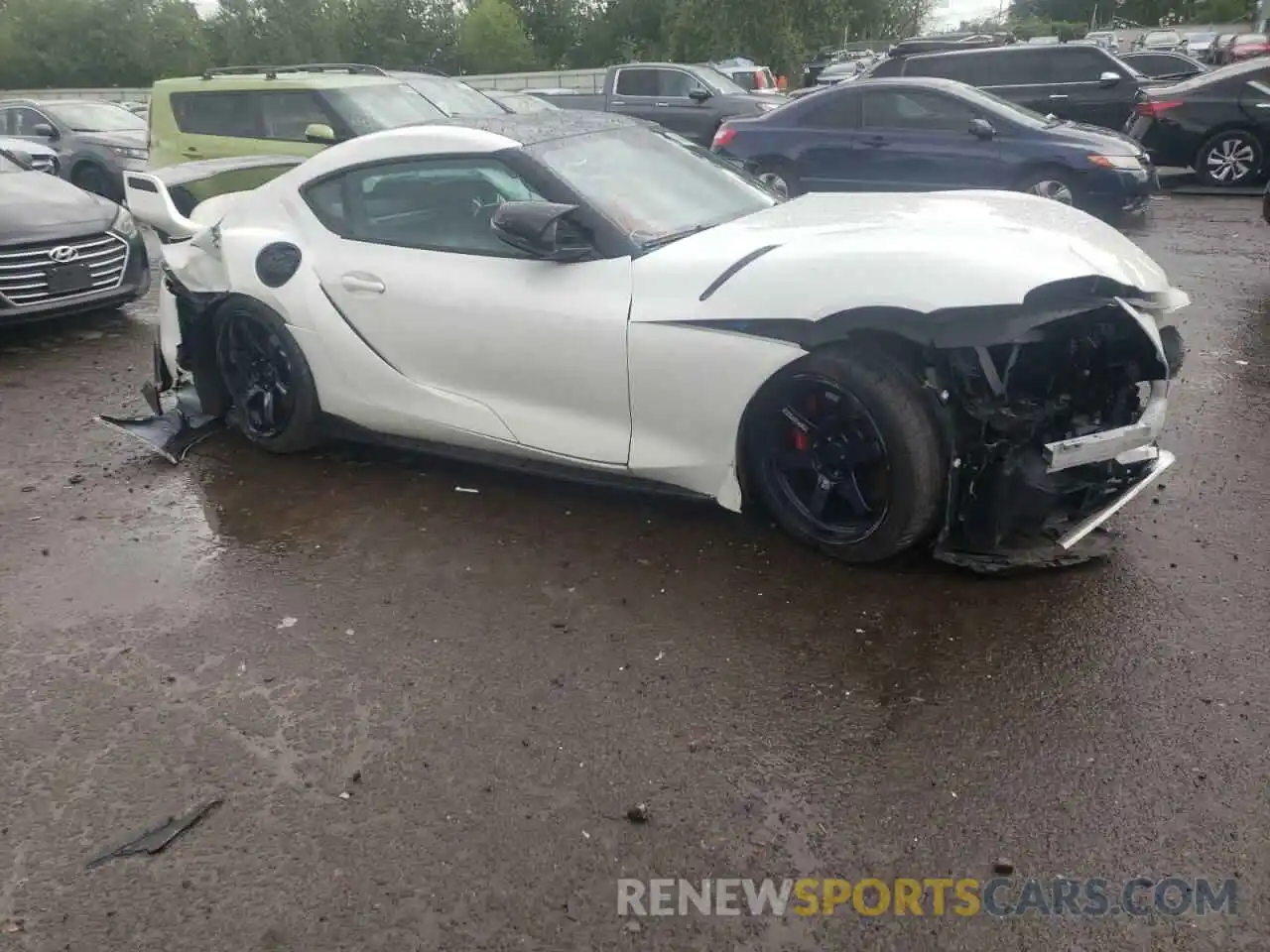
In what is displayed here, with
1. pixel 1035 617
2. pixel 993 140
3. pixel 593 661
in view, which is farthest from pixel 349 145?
pixel 993 140

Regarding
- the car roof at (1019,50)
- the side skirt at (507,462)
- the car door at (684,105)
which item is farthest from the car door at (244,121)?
the car roof at (1019,50)

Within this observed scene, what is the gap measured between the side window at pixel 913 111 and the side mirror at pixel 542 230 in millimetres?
7351

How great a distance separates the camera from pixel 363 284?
14.6 feet

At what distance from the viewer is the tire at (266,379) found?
15.7 feet

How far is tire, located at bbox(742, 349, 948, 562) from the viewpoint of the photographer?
11.3 feet

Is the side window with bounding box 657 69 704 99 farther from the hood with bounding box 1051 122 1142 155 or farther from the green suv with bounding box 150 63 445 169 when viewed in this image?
the hood with bounding box 1051 122 1142 155

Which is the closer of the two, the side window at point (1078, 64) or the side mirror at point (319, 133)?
the side mirror at point (319, 133)

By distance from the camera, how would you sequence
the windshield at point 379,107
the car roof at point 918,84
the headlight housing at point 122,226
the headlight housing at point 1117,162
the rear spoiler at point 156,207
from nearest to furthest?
the rear spoiler at point 156,207 → the headlight housing at point 122,226 → the windshield at point 379,107 → the headlight housing at point 1117,162 → the car roof at point 918,84

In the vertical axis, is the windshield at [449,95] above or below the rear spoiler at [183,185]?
above

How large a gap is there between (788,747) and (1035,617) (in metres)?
1.07

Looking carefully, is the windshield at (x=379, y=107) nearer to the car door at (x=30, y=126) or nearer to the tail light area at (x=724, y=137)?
the tail light area at (x=724, y=137)

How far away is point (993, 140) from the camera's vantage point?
390 inches

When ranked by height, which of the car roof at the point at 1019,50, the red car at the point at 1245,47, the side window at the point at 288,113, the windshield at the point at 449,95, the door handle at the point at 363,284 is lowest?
the door handle at the point at 363,284

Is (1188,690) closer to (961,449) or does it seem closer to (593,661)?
(961,449)
